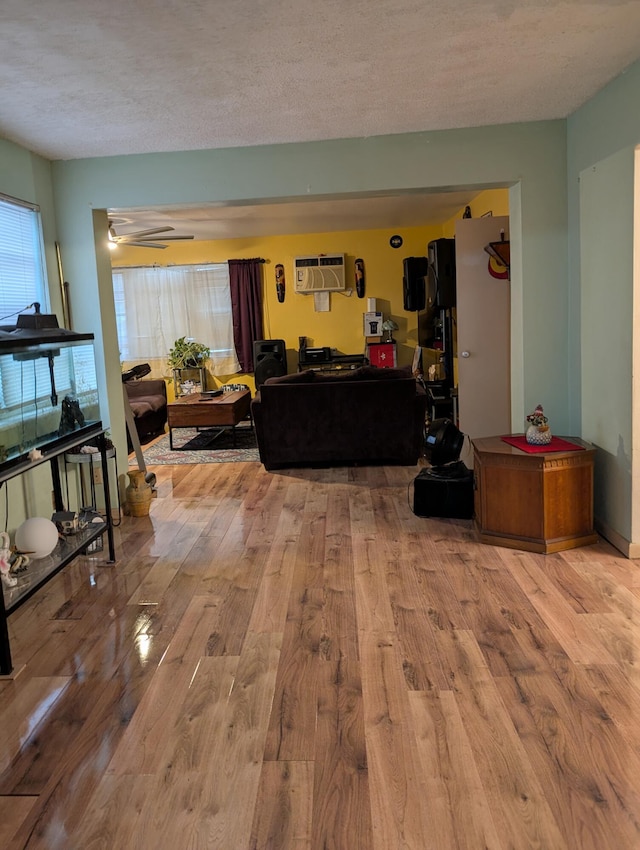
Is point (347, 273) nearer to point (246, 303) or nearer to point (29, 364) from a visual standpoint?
point (246, 303)

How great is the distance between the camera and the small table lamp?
8617mm

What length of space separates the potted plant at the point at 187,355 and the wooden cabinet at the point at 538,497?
580cm

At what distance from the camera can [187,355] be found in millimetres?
8758

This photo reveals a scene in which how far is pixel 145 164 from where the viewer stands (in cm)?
423

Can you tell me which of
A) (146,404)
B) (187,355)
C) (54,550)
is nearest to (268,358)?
(187,355)

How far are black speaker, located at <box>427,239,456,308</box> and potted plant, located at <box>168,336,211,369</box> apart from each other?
12.3 feet

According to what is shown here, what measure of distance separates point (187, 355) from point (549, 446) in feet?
19.7

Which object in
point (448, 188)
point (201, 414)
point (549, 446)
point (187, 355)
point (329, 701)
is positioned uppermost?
point (448, 188)

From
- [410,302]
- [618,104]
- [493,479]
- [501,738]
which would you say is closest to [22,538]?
[501,738]

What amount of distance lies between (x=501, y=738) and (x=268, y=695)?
755mm

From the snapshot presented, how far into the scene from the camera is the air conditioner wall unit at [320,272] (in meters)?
8.68

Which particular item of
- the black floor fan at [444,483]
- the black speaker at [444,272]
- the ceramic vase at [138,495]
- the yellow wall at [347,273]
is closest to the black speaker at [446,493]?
the black floor fan at [444,483]

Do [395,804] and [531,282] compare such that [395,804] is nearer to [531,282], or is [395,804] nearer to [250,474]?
[531,282]

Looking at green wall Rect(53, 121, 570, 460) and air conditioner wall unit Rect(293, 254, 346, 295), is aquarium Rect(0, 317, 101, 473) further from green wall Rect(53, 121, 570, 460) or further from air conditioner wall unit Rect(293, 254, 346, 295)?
air conditioner wall unit Rect(293, 254, 346, 295)
